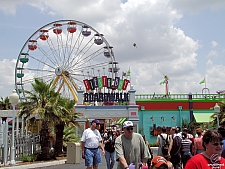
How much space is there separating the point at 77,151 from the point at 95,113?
19.5 metres

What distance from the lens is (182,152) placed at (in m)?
9.90

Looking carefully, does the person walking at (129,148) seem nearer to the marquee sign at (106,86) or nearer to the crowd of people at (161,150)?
the crowd of people at (161,150)

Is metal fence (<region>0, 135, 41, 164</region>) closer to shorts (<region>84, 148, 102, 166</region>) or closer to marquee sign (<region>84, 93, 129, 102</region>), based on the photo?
shorts (<region>84, 148, 102, 166</region>)

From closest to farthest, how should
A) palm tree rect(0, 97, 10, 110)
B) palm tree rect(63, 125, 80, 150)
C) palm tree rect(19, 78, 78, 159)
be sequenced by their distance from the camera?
palm tree rect(19, 78, 78, 159) < palm tree rect(63, 125, 80, 150) < palm tree rect(0, 97, 10, 110)

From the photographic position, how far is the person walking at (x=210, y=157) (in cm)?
328

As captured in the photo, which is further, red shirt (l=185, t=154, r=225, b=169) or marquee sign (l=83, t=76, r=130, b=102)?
marquee sign (l=83, t=76, r=130, b=102)

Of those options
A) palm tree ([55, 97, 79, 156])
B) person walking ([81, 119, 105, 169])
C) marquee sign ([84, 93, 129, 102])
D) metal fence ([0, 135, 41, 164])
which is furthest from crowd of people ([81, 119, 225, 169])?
marquee sign ([84, 93, 129, 102])

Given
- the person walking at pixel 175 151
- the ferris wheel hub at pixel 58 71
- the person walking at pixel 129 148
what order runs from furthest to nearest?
1. the ferris wheel hub at pixel 58 71
2. the person walking at pixel 175 151
3. the person walking at pixel 129 148


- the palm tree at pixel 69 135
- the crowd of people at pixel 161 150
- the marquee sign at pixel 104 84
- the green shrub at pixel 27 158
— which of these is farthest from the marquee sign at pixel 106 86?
the crowd of people at pixel 161 150

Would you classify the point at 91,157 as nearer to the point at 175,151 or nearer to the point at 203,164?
the point at 175,151

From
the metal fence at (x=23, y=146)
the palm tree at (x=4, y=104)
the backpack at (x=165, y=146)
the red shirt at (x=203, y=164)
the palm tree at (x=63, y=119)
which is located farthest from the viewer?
the palm tree at (x=4, y=104)

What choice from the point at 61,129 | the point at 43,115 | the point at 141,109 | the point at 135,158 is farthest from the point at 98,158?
the point at 141,109

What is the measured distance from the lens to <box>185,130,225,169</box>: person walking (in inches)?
129

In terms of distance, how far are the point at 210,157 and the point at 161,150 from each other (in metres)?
6.56
